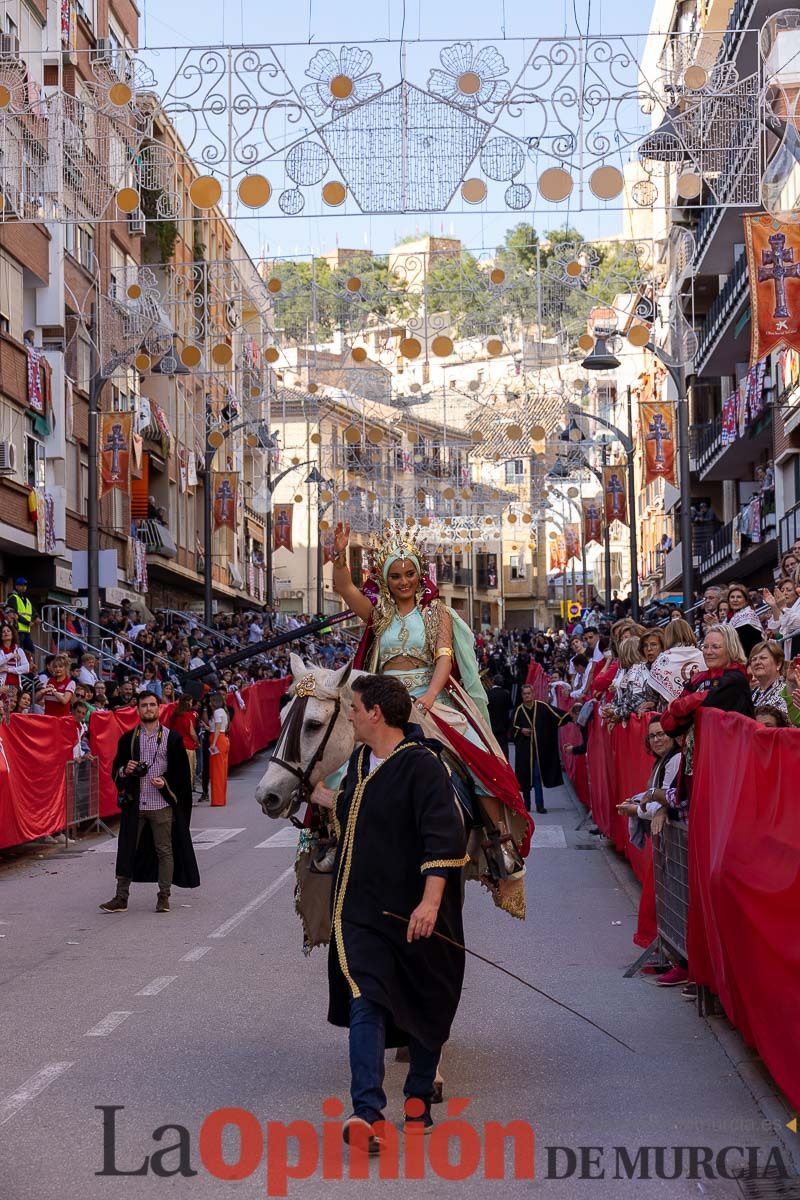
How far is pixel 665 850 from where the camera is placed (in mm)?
10250

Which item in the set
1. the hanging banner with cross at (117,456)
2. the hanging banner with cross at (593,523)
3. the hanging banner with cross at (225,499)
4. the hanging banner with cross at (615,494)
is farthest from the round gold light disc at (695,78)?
the hanging banner with cross at (593,523)

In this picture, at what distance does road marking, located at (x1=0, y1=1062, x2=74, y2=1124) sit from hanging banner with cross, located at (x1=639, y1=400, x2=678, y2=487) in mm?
29609

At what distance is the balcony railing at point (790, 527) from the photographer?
109 feet

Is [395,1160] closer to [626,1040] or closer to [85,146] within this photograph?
[626,1040]

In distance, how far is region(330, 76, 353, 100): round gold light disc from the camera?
712 inches

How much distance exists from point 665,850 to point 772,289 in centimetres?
1451

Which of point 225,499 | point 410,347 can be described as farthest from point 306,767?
point 225,499

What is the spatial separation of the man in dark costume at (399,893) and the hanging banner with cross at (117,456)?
1091 inches

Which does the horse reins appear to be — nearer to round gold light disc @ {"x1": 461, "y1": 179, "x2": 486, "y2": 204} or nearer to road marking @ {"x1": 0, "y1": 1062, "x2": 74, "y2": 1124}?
road marking @ {"x1": 0, "y1": 1062, "x2": 74, "y2": 1124}

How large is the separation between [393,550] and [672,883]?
2741 millimetres

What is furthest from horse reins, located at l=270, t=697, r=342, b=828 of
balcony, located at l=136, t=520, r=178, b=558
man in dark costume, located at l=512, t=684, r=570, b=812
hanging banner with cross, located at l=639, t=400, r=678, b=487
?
balcony, located at l=136, t=520, r=178, b=558

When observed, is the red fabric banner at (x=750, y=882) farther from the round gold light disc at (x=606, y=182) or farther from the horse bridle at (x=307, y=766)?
the round gold light disc at (x=606, y=182)

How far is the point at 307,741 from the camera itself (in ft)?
26.3


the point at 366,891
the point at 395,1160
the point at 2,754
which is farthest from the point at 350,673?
the point at 2,754
